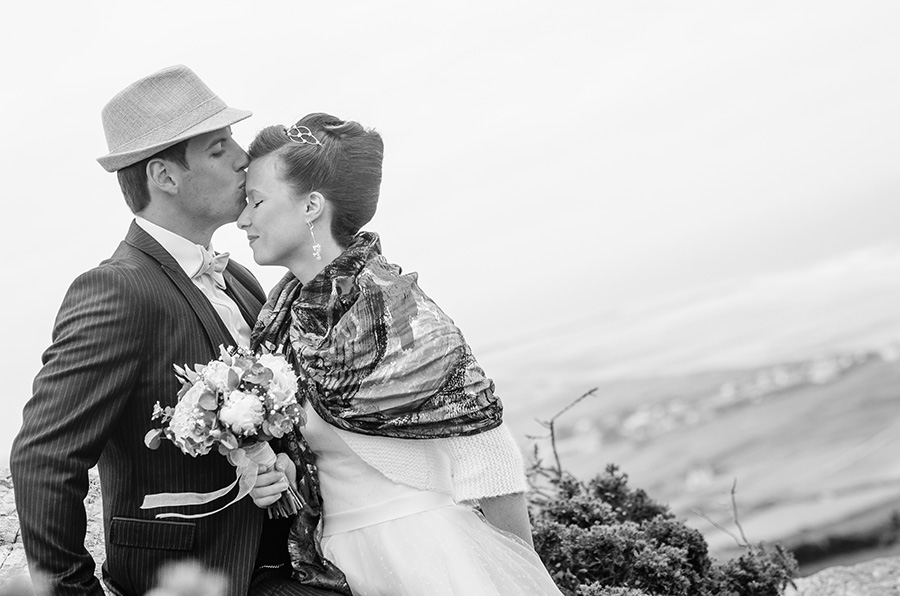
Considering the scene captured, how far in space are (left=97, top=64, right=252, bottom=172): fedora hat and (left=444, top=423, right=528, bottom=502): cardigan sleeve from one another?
1633 millimetres

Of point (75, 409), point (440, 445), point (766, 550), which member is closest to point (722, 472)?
point (766, 550)

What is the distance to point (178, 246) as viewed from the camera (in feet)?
13.1

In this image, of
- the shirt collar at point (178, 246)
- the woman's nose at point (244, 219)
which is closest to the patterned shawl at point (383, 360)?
the woman's nose at point (244, 219)

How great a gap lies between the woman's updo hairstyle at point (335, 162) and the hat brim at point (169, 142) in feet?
0.53

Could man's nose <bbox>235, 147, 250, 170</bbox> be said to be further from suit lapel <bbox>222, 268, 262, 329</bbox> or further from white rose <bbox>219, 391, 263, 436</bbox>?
white rose <bbox>219, 391, 263, 436</bbox>

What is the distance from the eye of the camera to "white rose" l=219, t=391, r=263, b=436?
316 centimetres

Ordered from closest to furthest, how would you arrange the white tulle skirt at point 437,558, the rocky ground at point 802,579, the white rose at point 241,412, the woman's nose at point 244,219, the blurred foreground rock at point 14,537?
the white rose at point 241,412 < the white tulle skirt at point 437,558 < the woman's nose at point 244,219 < the blurred foreground rock at point 14,537 < the rocky ground at point 802,579

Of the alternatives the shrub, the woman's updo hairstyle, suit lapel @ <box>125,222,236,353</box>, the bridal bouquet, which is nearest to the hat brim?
the woman's updo hairstyle

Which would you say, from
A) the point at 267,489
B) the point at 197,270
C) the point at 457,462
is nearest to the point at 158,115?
the point at 197,270

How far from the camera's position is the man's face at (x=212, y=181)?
13.1 feet

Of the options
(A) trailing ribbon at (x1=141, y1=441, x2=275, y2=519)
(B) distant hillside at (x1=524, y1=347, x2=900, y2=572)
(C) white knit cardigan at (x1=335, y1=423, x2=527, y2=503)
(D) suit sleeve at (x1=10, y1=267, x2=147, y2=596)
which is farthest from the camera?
(B) distant hillside at (x1=524, y1=347, x2=900, y2=572)

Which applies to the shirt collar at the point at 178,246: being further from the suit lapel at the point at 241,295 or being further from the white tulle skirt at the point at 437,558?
the white tulle skirt at the point at 437,558

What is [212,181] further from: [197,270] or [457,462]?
[457,462]

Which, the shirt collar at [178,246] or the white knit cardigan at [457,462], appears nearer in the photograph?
the white knit cardigan at [457,462]
